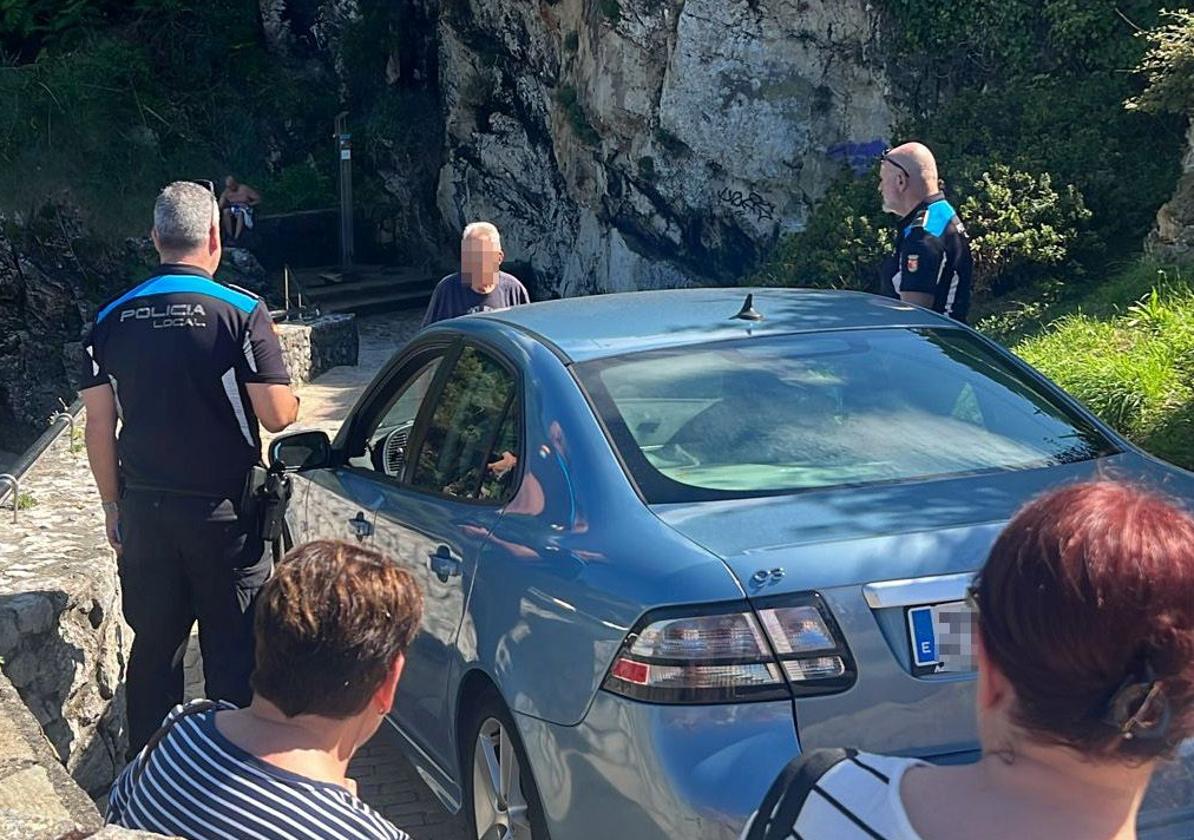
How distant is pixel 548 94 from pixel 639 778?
54.3 ft

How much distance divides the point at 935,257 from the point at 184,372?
3.30m

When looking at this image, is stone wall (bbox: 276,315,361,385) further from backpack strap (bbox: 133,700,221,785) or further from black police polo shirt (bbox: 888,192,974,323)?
backpack strap (bbox: 133,700,221,785)

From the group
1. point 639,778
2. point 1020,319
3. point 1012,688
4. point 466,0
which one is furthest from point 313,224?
point 1012,688

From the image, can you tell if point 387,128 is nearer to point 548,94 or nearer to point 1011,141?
point 548,94

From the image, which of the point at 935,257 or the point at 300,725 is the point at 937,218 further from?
the point at 300,725

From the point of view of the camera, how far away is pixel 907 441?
11.6ft

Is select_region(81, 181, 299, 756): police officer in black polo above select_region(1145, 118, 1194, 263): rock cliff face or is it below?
below

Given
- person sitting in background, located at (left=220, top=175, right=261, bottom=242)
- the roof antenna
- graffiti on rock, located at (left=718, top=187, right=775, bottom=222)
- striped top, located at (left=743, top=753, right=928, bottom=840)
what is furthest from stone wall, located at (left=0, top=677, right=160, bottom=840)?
person sitting in background, located at (left=220, top=175, right=261, bottom=242)

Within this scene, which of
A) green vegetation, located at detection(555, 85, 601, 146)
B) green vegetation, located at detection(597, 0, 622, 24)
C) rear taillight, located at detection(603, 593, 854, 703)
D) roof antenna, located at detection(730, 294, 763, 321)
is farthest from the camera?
green vegetation, located at detection(555, 85, 601, 146)

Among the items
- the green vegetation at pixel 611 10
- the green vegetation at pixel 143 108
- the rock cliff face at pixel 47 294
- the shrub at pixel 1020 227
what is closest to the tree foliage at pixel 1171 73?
the shrub at pixel 1020 227

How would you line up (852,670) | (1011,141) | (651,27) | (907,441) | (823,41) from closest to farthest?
(852,670)
(907,441)
(1011,141)
(823,41)
(651,27)

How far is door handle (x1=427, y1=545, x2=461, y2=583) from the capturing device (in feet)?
12.1

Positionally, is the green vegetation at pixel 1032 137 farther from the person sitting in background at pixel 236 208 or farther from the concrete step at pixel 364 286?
the person sitting in background at pixel 236 208

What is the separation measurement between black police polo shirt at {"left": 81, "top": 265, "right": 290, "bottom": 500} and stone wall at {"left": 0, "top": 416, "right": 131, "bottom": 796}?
705mm
